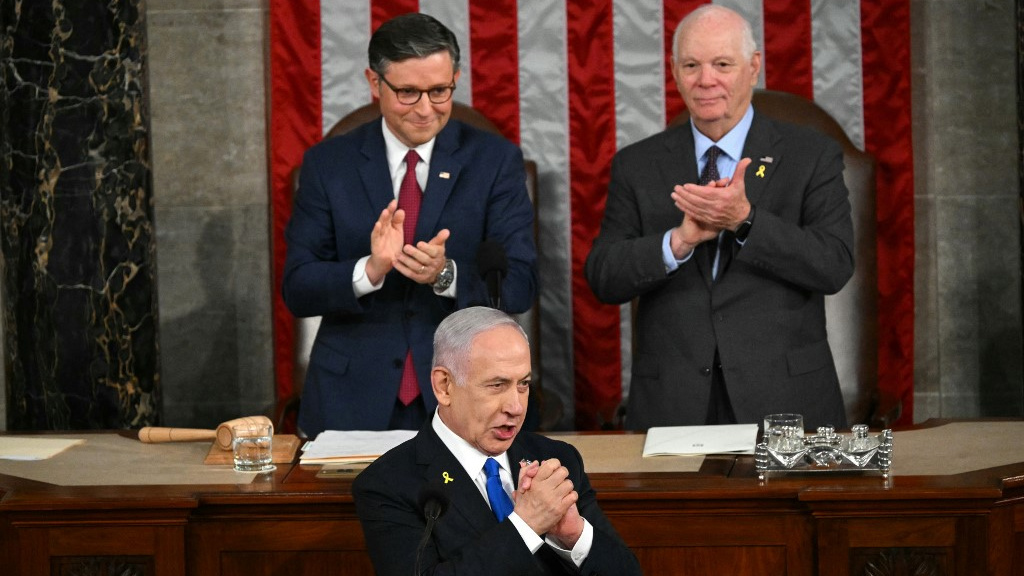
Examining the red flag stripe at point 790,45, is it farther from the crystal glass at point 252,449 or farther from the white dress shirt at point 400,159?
the crystal glass at point 252,449

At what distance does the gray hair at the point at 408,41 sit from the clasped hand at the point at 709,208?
746 mm

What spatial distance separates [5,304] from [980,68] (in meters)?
3.59

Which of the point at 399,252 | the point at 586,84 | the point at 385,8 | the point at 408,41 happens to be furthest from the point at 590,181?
the point at 399,252

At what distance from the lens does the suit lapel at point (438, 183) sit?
4.17 m

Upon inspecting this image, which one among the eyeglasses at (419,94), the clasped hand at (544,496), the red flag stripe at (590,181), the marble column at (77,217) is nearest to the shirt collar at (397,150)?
the eyeglasses at (419,94)

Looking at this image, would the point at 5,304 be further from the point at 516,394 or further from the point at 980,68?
the point at 980,68

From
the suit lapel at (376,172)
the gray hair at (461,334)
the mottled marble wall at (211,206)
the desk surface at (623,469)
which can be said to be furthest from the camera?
the mottled marble wall at (211,206)

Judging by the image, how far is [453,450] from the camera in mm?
2996

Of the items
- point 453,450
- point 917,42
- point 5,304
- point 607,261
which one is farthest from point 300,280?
point 917,42

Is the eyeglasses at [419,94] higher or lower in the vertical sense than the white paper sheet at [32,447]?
higher

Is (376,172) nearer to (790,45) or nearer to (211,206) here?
Result: (211,206)

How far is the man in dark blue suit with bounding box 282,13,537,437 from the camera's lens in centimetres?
401

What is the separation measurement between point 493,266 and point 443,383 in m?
0.70

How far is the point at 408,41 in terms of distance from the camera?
3.99 m
